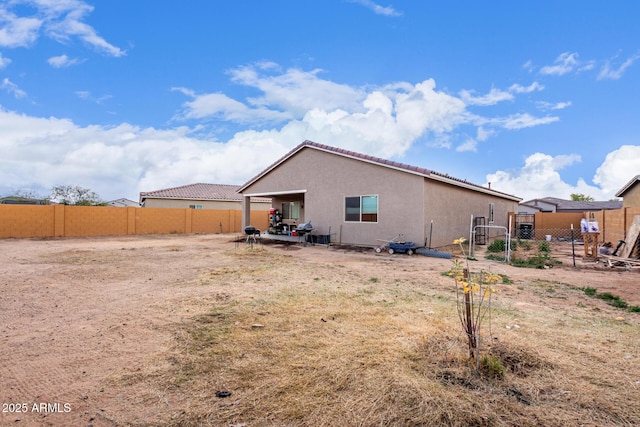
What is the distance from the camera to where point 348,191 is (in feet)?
48.2

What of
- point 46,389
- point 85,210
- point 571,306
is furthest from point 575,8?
point 85,210

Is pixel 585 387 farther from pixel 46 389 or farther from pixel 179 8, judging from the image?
pixel 179 8

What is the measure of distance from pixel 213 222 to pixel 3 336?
865 inches

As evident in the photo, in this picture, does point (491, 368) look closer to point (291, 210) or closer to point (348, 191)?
point (348, 191)

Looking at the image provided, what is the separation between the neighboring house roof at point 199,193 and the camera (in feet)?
95.7

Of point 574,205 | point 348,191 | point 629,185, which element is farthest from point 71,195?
point 574,205

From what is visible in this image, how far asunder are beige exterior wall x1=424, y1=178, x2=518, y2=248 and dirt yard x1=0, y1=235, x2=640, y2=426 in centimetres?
231

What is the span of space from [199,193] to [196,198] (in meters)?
1.48

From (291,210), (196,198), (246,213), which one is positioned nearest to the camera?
(246,213)

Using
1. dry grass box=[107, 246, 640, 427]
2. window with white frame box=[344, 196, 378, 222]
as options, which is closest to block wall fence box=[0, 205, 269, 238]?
window with white frame box=[344, 196, 378, 222]

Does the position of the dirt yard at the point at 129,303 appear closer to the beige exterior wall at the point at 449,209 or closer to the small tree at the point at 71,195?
the beige exterior wall at the point at 449,209

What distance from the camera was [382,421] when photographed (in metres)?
2.36

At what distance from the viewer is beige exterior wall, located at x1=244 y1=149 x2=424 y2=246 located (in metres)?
12.9

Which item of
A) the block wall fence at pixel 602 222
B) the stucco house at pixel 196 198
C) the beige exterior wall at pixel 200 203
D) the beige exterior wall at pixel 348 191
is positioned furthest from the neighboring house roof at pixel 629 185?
the beige exterior wall at pixel 200 203
